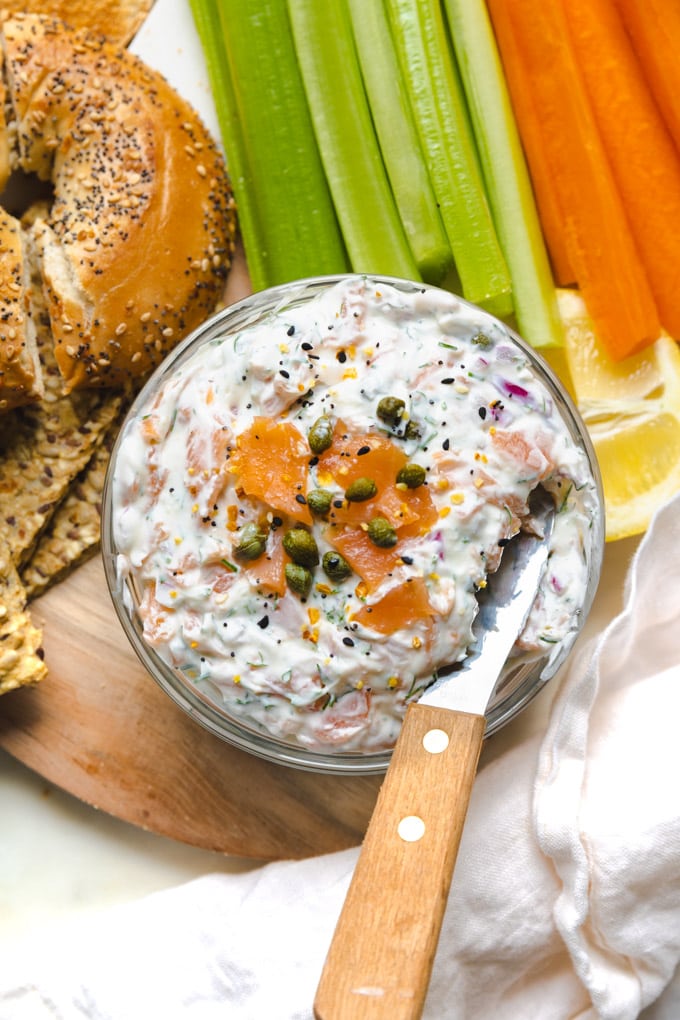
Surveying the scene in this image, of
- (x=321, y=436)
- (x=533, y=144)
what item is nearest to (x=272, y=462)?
(x=321, y=436)

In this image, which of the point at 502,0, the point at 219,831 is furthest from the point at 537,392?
the point at 219,831

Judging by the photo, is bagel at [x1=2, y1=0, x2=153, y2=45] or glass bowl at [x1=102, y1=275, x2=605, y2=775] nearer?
glass bowl at [x1=102, y1=275, x2=605, y2=775]

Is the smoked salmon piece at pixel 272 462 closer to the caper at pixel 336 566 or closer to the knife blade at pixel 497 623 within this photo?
the caper at pixel 336 566

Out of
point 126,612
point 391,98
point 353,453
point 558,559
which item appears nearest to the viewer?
point 353,453

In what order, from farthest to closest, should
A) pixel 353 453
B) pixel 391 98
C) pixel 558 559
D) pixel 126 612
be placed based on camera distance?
pixel 391 98 < pixel 126 612 < pixel 558 559 < pixel 353 453

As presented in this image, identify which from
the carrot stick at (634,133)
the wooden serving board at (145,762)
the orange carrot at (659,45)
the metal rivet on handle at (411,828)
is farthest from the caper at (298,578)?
the orange carrot at (659,45)

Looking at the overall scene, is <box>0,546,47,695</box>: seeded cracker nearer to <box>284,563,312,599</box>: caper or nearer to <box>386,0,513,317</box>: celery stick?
<box>284,563,312,599</box>: caper

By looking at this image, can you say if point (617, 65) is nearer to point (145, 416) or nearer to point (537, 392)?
point (537, 392)

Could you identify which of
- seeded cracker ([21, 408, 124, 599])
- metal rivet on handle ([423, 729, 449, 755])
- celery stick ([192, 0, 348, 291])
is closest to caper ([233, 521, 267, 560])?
metal rivet on handle ([423, 729, 449, 755])
